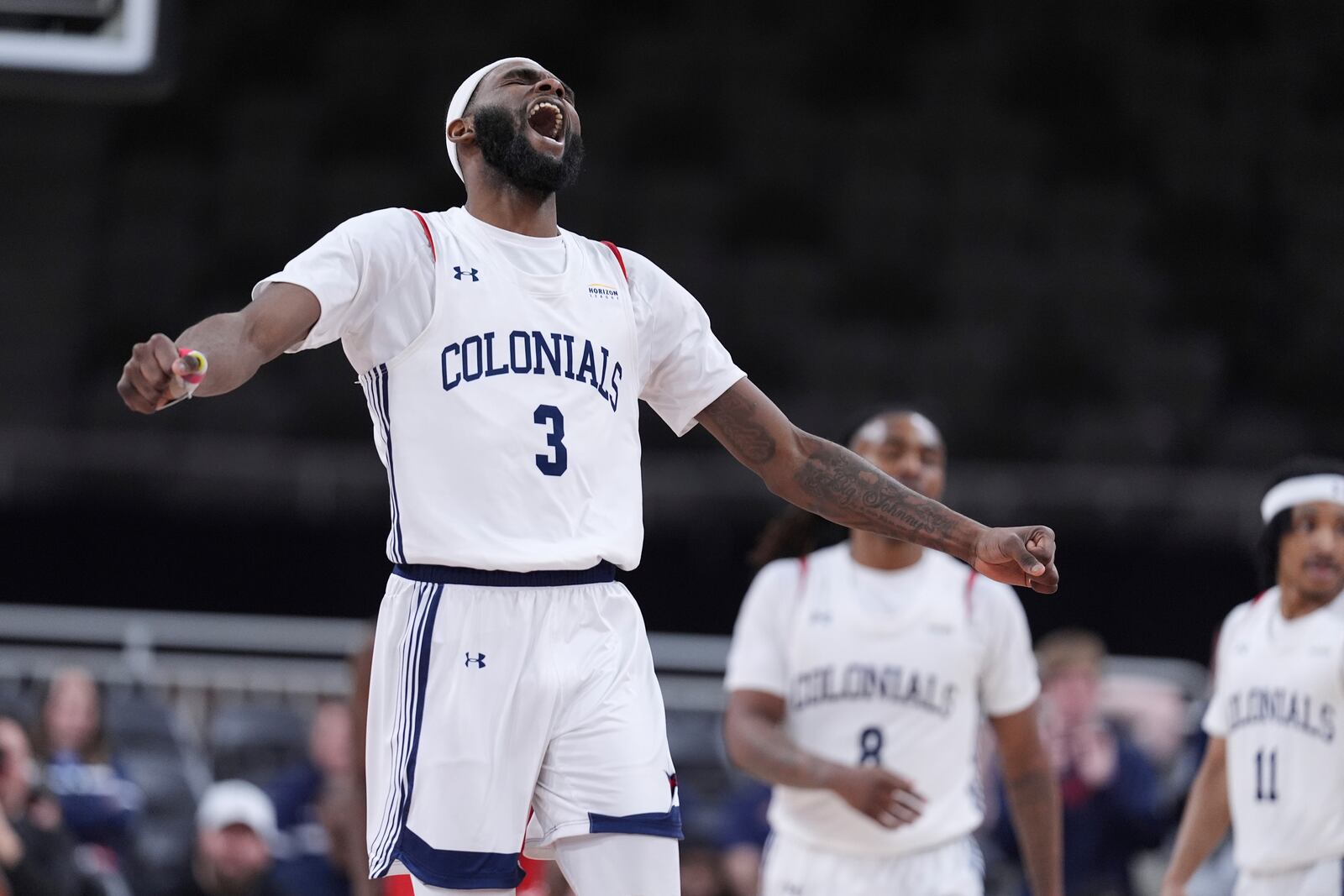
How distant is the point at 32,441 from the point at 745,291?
6.64m

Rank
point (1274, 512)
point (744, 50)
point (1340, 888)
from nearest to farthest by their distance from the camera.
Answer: point (1340, 888), point (1274, 512), point (744, 50)

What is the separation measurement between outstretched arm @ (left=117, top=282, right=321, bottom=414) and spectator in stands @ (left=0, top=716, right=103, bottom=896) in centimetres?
567

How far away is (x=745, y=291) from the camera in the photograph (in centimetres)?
1762

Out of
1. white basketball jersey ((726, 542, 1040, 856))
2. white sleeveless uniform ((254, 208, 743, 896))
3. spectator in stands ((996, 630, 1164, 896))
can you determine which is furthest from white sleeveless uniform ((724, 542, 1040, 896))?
spectator in stands ((996, 630, 1164, 896))

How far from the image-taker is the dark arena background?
527 inches

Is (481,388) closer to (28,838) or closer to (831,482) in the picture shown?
(831,482)

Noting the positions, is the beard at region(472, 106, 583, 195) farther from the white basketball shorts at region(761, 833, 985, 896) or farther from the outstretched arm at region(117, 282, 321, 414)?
the white basketball shorts at region(761, 833, 985, 896)

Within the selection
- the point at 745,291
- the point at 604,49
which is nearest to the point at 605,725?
the point at 745,291

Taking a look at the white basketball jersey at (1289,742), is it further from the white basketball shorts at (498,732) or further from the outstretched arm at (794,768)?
the white basketball shorts at (498,732)

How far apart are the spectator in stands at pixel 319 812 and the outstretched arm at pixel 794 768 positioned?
3.58 m

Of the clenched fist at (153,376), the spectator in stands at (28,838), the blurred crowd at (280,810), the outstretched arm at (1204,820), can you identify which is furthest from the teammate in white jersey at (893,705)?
the spectator in stands at (28,838)

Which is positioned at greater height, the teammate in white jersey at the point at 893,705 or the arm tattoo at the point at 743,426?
the arm tattoo at the point at 743,426

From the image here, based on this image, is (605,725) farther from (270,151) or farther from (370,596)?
(270,151)

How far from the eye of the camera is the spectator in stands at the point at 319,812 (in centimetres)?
998
